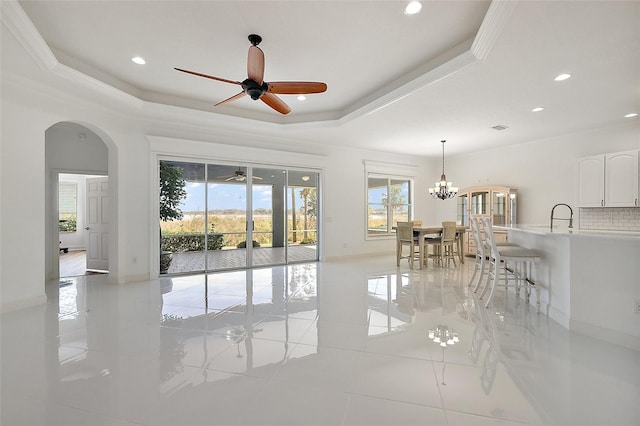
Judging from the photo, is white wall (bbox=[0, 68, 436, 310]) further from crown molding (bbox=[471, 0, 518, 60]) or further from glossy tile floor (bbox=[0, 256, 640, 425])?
crown molding (bbox=[471, 0, 518, 60])

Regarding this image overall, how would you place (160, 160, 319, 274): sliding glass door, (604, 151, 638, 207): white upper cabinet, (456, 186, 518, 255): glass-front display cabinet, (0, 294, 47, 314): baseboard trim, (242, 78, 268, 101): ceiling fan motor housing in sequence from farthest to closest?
(456, 186, 518, 255): glass-front display cabinet < (160, 160, 319, 274): sliding glass door < (604, 151, 638, 207): white upper cabinet < (0, 294, 47, 314): baseboard trim < (242, 78, 268, 101): ceiling fan motor housing

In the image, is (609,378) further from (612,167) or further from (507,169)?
(507,169)

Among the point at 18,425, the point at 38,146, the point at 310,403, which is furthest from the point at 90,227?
A: the point at 310,403

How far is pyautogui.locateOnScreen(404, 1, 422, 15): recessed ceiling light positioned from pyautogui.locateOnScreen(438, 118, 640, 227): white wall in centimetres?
512

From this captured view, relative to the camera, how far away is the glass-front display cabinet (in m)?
6.77

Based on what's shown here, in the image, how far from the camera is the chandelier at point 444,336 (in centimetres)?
257

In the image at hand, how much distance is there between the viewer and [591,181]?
5355mm

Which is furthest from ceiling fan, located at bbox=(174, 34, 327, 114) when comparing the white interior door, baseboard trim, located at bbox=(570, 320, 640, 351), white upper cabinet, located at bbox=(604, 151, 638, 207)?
white upper cabinet, located at bbox=(604, 151, 638, 207)

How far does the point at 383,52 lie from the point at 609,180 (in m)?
4.82

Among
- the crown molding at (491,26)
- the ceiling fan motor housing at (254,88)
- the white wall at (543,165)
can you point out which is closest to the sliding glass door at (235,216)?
the ceiling fan motor housing at (254,88)

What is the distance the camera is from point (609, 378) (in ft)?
6.64

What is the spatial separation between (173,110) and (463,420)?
5236mm

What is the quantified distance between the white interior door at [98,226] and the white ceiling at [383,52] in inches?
107

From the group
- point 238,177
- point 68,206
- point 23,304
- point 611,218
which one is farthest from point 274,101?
point 68,206
